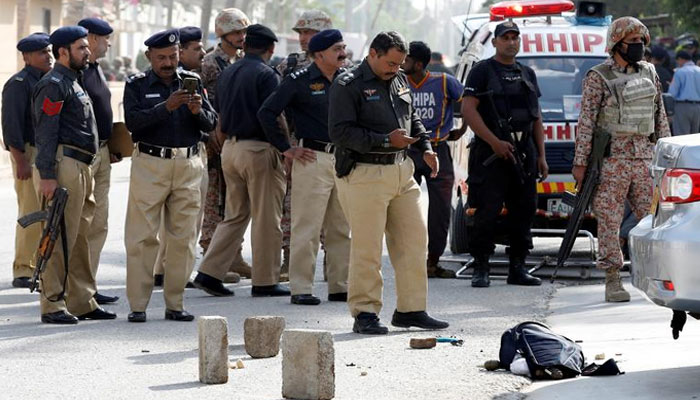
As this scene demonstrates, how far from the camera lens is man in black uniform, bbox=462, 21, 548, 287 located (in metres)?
11.5

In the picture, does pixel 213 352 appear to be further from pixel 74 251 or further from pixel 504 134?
pixel 504 134

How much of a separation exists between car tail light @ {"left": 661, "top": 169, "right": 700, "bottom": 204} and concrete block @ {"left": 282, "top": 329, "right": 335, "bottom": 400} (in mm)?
1763

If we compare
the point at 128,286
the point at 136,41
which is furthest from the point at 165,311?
the point at 136,41

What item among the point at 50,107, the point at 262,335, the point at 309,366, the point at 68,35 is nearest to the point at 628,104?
the point at 262,335

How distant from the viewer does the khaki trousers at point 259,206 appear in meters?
11.1

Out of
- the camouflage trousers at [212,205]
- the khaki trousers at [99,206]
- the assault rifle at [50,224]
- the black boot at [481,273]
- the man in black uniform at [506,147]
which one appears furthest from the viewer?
the camouflage trousers at [212,205]

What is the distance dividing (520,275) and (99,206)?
338cm

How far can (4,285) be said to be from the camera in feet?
38.3

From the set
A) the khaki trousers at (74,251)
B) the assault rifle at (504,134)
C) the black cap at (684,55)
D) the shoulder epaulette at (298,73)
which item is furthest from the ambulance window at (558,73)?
the black cap at (684,55)

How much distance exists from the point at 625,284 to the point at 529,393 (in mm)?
4471

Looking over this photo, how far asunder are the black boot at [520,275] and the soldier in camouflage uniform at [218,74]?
216 cm

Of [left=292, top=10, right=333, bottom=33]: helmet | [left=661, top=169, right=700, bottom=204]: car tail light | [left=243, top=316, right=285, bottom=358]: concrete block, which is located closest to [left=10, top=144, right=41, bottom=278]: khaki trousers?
[left=292, top=10, right=333, bottom=33]: helmet

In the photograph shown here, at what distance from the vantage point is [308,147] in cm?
1066

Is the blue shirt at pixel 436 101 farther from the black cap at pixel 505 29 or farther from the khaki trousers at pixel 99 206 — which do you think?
the khaki trousers at pixel 99 206
